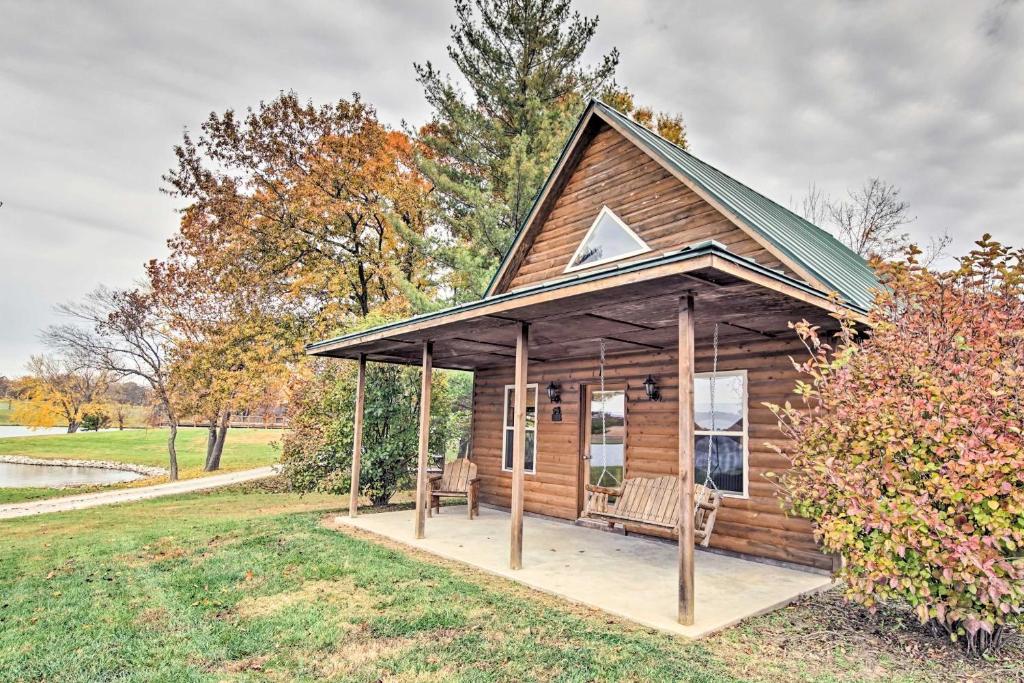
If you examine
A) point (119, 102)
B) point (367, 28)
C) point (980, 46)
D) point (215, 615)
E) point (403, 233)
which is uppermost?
point (980, 46)

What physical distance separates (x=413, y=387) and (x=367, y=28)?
8.30 m

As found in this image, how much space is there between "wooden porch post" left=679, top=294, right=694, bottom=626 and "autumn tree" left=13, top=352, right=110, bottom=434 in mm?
28515

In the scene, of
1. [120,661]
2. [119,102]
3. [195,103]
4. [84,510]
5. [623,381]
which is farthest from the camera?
[195,103]

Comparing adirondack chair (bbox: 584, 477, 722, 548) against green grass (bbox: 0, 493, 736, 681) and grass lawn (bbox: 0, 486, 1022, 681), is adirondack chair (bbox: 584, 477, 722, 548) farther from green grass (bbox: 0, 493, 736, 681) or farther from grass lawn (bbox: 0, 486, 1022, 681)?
green grass (bbox: 0, 493, 736, 681)

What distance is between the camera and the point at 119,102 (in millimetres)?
14594

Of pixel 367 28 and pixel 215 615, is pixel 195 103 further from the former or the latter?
pixel 215 615

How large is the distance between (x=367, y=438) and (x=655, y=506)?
18.6 ft

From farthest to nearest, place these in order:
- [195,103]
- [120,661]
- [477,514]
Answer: [195,103], [477,514], [120,661]

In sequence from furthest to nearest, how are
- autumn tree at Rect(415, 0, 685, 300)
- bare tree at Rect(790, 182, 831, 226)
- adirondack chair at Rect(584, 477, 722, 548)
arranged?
bare tree at Rect(790, 182, 831, 226)
autumn tree at Rect(415, 0, 685, 300)
adirondack chair at Rect(584, 477, 722, 548)

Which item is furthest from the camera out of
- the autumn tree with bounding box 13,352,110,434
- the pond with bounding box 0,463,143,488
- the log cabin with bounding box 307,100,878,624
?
the autumn tree with bounding box 13,352,110,434

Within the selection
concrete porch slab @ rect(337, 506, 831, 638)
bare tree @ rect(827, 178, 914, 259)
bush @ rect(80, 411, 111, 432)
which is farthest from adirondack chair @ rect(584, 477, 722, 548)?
bush @ rect(80, 411, 111, 432)

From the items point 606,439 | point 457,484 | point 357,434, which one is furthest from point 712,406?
point 357,434

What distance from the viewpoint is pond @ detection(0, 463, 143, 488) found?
66.7 ft

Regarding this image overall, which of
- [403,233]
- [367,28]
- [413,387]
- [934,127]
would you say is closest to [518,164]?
[403,233]
